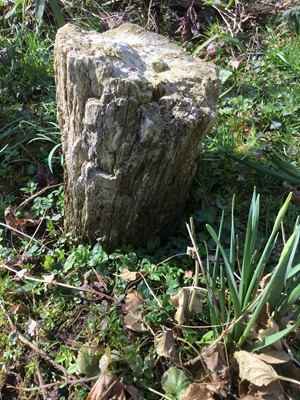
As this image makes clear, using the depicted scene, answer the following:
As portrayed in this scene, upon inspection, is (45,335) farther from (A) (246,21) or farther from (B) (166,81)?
(A) (246,21)

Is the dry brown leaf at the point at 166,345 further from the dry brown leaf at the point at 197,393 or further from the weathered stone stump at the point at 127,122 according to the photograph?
the weathered stone stump at the point at 127,122

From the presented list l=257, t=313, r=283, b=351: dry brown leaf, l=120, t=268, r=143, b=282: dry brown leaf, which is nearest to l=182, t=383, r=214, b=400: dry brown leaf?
l=257, t=313, r=283, b=351: dry brown leaf

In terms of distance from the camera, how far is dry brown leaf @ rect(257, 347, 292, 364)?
168 cm

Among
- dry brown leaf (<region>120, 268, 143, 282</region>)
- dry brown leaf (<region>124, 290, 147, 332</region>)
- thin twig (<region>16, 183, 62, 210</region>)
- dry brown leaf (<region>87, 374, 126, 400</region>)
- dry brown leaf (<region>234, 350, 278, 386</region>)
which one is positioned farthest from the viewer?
thin twig (<region>16, 183, 62, 210</region>)

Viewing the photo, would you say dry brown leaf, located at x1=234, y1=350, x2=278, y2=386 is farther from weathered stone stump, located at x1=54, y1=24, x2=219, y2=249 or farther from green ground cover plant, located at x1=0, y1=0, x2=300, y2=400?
weathered stone stump, located at x1=54, y1=24, x2=219, y2=249

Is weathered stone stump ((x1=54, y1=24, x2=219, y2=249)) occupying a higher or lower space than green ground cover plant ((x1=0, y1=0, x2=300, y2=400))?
higher

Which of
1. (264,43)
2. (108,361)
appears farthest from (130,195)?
(264,43)

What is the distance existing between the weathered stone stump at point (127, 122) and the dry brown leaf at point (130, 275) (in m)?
0.17

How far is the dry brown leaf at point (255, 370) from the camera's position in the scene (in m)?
1.64

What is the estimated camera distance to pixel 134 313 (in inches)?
77.4

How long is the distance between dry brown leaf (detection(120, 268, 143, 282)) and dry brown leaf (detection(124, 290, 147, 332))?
6 cm

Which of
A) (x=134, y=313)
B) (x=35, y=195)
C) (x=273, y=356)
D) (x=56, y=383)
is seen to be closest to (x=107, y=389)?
(x=56, y=383)

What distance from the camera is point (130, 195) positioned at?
80.1 inches

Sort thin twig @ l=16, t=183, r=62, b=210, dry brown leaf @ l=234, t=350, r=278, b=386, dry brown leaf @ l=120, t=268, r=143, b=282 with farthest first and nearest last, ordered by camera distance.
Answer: thin twig @ l=16, t=183, r=62, b=210 → dry brown leaf @ l=120, t=268, r=143, b=282 → dry brown leaf @ l=234, t=350, r=278, b=386
